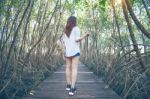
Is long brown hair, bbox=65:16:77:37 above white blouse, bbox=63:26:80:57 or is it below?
above

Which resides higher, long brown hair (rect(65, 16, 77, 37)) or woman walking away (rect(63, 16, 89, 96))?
long brown hair (rect(65, 16, 77, 37))

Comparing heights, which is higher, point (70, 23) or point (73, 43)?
point (70, 23)

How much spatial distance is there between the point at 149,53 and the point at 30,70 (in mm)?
3353

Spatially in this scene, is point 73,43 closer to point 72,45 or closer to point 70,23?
point 72,45

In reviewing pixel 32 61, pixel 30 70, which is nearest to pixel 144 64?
pixel 30 70

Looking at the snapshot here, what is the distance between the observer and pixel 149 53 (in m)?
7.02

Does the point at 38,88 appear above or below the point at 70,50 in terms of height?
below

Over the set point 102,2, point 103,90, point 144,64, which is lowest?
point 103,90

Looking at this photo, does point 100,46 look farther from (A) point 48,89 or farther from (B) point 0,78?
(B) point 0,78

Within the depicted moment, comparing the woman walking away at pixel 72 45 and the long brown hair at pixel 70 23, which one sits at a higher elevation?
the long brown hair at pixel 70 23

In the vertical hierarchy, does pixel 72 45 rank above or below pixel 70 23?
below

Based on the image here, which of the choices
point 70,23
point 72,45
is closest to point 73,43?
point 72,45

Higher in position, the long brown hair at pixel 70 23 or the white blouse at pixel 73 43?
the long brown hair at pixel 70 23

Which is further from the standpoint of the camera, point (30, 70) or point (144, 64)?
point (30, 70)
